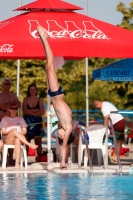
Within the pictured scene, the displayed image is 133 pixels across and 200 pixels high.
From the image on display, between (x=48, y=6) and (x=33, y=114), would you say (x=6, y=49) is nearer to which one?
(x=48, y=6)

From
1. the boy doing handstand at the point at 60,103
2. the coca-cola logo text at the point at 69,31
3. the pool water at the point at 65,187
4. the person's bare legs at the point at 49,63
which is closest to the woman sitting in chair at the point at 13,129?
the boy doing handstand at the point at 60,103

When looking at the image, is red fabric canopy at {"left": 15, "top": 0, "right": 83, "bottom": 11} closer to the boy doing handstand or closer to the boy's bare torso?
the boy doing handstand

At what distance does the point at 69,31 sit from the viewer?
13.3 m

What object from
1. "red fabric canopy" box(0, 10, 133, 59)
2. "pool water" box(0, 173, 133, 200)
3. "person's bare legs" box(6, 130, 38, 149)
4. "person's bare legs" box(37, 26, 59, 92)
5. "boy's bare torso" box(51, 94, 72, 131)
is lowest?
"pool water" box(0, 173, 133, 200)

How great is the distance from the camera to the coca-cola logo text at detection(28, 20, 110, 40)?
1320cm

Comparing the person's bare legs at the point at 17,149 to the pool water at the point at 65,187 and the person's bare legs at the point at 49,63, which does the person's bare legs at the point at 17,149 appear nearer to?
the pool water at the point at 65,187

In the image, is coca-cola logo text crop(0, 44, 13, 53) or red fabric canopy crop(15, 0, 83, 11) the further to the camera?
red fabric canopy crop(15, 0, 83, 11)

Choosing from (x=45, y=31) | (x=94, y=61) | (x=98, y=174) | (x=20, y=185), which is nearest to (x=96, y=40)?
(x=45, y=31)

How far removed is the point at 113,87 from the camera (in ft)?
119

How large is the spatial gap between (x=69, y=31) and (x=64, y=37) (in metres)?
0.28

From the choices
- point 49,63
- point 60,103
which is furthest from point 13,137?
point 49,63

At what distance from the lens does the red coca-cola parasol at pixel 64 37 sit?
42.0 ft

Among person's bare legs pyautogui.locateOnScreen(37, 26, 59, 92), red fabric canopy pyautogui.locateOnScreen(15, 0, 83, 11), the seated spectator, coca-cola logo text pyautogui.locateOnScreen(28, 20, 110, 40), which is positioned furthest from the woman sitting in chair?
red fabric canopy pyautogui.locateOnScreen(15, 0, 83, 11)

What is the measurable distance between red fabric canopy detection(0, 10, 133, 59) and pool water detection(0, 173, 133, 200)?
2186 millimetres
